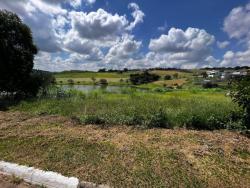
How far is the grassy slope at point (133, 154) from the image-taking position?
4531 millimetres

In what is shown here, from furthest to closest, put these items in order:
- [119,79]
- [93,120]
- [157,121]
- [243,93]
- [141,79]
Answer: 1. [119,79]
2. [141,79]
3. [93,120]
4. [157,121]
5. [243,93]

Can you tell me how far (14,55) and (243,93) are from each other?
12226mm

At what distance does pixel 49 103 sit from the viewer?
1130cm

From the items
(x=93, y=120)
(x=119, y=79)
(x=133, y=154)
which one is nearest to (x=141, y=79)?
(x=119, y=79)

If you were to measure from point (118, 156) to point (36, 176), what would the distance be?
1.51 m

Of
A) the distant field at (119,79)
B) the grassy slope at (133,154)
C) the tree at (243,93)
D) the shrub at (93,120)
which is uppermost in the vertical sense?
the tree at (243,93)

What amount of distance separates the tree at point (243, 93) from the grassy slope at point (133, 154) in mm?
812

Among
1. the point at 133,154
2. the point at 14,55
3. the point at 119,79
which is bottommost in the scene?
the point at 119,79

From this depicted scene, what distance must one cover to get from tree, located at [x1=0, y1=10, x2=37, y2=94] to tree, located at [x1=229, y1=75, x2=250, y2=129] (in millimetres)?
11681

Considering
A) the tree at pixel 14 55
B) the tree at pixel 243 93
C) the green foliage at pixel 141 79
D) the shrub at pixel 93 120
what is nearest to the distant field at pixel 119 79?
the green foliage at pixel 141 79

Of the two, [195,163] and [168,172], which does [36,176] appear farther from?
[195,163]

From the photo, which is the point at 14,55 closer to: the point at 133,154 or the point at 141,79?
the point at 133,154

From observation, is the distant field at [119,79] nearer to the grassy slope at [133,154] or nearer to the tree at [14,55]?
the tree at [14,55]

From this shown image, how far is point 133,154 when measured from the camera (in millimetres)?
5465
